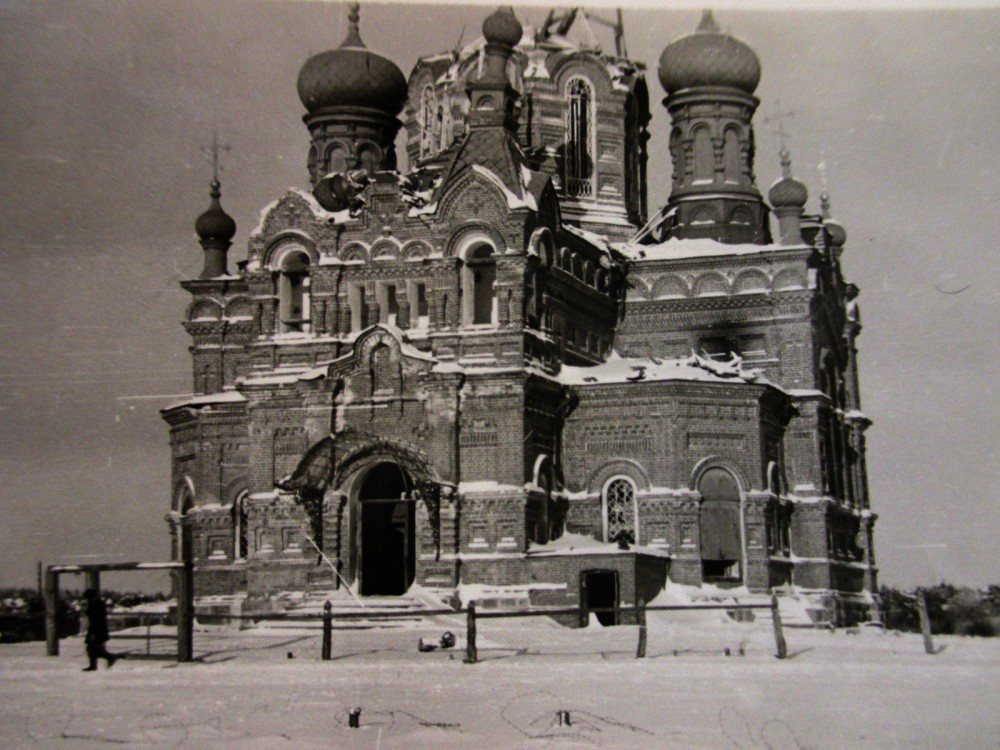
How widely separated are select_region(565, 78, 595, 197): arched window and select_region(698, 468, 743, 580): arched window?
801 centimetres

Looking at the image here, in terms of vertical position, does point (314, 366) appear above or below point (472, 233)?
below

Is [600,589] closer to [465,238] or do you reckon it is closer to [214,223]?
[465,238]

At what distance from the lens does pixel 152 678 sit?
17609 mm

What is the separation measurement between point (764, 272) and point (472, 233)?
24.1 feet

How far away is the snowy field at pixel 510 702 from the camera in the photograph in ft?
50.4

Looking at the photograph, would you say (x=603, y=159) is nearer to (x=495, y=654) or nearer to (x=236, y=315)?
(x=236, y=315)

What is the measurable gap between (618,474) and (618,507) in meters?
0.60

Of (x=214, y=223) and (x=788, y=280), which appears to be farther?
(x=214, y=223)

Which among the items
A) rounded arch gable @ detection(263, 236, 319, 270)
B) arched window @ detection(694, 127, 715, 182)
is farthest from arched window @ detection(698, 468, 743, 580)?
arched window @ detection(694, 127, 715, 182)

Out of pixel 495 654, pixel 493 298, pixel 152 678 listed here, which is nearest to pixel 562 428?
pixel 493 298

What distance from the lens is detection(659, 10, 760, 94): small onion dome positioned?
35.2m

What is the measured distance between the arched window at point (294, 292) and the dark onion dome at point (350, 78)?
6.67m

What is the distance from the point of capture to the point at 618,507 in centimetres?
2930

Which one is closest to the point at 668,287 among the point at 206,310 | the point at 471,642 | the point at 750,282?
the point at 750,282
